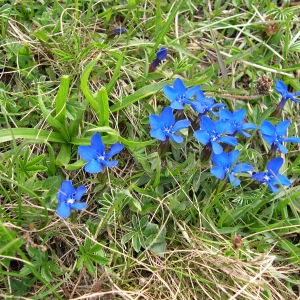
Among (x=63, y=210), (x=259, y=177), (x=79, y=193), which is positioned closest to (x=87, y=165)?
(x=79, y=193)

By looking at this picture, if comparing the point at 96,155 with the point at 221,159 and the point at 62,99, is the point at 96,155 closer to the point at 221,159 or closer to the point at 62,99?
the point at 62,99

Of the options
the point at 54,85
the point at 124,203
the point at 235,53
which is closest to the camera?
the point at 124,203

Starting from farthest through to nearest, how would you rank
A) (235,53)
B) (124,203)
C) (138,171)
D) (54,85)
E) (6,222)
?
(235,53) < (54,85) < (138,171) < (124,203) < (6,222)

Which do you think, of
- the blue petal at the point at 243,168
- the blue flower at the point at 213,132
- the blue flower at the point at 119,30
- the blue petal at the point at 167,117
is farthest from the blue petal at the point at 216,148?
the blue flower at the point at 119,30

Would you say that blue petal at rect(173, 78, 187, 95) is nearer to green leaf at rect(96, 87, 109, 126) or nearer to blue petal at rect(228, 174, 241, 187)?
green leaf at rect(96, 87, 109, 126)

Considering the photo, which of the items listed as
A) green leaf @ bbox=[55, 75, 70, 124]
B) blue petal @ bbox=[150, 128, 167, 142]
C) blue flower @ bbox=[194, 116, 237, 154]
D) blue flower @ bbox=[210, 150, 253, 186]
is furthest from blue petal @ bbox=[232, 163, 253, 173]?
green leaf @ bbox=[55, 75, 70, 124]

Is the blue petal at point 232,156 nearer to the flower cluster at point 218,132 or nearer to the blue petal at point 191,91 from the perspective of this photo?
the flower cluster at point 218,132

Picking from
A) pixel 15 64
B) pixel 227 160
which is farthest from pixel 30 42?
pixel 227 160

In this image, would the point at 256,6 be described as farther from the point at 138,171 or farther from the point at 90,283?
the point at 90,283
